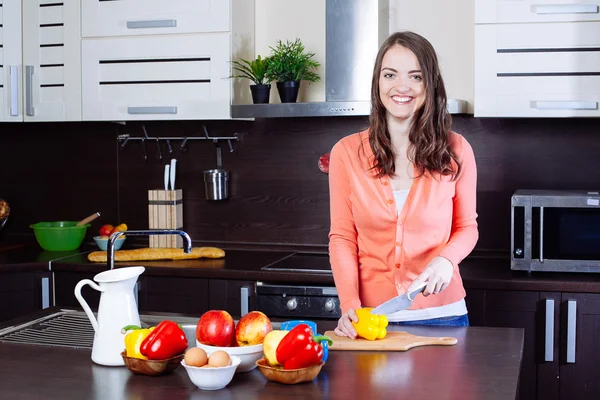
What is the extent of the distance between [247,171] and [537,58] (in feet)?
4.84

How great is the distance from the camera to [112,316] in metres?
1.93

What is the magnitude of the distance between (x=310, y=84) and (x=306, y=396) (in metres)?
2.40

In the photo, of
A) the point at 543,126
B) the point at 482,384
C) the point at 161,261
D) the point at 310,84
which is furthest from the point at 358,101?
the point at 482,384

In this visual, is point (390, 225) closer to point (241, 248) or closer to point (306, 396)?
point (306, 396)

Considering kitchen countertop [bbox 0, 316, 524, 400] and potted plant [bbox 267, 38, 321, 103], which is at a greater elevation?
potted plant [bbox 267, 38, 321, 103]

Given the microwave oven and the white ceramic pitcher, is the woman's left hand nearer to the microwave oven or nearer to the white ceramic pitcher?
the white ceramic pitcher

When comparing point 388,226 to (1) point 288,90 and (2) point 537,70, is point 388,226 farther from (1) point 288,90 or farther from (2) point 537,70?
(1) point 288,90

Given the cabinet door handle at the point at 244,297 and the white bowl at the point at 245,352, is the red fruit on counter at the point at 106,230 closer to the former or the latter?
the cabinet door handle at the point at 244,297

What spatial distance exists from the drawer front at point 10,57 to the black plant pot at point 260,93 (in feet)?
3.64

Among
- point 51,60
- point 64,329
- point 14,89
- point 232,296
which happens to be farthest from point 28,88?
point 64,329

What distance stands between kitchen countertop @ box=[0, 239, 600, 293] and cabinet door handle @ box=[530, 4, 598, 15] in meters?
1.02

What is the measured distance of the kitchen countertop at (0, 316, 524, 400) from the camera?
171 centimetres

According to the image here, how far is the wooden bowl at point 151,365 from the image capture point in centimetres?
180

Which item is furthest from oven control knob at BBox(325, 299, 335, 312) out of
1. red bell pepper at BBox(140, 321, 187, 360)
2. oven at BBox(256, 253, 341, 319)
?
red bell pepper at BBox(140, 321, 187, 360)
